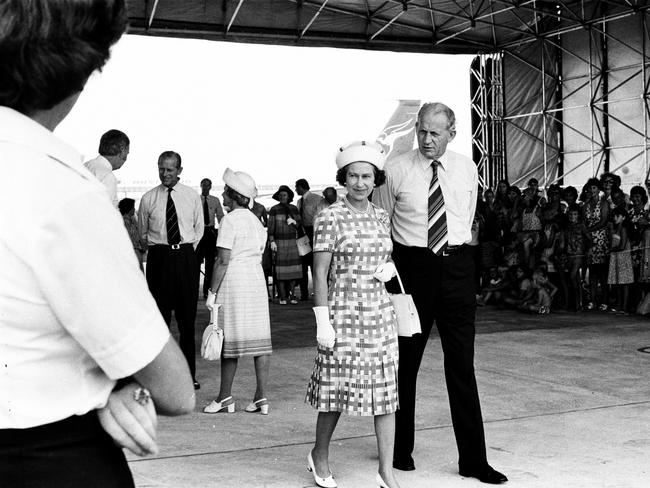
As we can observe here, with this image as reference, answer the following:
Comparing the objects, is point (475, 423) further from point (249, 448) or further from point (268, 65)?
point (268, 65)

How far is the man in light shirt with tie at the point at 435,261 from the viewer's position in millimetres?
4438

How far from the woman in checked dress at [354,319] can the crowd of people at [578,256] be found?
7434mm

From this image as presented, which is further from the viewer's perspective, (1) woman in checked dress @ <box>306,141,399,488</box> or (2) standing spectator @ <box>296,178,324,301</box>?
(2) standing spectator @ <box>296,178,324,301</box>

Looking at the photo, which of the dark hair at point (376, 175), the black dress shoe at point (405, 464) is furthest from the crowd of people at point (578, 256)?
the dark hair at point (376, 175)

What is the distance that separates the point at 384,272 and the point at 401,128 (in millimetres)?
21040

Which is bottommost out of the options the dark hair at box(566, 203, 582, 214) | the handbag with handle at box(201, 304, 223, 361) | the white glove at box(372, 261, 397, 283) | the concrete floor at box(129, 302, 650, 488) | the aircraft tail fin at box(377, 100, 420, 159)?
the concrete floor at box(129, 302, 650, 488)

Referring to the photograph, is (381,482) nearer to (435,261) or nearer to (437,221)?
(435,261)

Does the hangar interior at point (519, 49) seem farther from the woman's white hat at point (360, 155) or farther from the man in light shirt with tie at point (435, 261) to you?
the woman's white hat at point (360, 155)

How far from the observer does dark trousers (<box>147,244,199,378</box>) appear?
659 centimetres

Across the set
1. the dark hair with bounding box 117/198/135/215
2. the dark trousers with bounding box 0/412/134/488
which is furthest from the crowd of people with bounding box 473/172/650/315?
the dark trousers with bounding box 0/412/134/488

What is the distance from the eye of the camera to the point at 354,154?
14.0 ft

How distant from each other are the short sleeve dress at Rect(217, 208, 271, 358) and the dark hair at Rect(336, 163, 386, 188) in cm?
174

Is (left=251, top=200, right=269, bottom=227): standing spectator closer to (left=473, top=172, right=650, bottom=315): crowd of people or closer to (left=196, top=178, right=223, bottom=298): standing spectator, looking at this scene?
(left=196, top=178, right=223, bottom=298): standing spectator

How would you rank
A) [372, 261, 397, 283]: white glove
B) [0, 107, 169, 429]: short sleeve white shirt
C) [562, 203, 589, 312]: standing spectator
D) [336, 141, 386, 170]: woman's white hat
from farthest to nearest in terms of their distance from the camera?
[562, 203, 589, 312]: standing spectator → [336, 141, 386, 170]: woman's white hat → [372, 261, 397, 283]: white glove → [0, 107, 169, 429]: short sleeve white shirt
